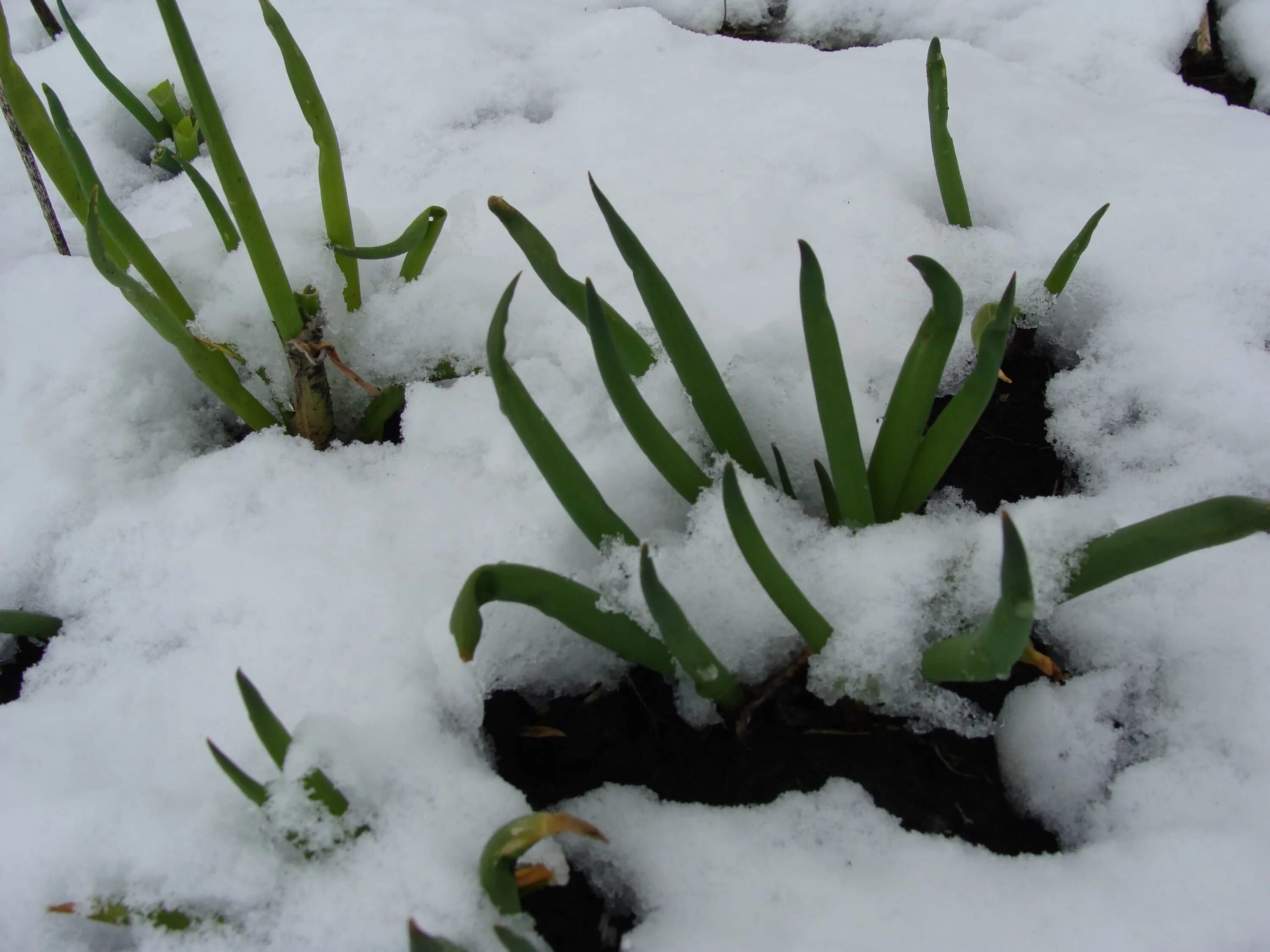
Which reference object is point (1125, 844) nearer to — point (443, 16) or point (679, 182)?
point (679, 182)

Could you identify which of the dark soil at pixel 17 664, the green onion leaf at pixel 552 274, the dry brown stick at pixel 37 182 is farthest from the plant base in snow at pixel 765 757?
the dry brown stick at pixel 37 182

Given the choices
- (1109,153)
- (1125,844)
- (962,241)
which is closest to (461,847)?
(1125,844)

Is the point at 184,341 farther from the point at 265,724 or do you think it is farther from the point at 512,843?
the point at 512,843

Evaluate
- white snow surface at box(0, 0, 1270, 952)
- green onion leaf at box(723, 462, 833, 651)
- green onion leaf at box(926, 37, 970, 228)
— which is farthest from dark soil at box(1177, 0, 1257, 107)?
green onion leaf at box(723, 462, 833, 651)

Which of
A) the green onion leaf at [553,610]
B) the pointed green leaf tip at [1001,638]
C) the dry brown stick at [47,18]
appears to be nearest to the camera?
the pointed green leaf tip at [1001,638]

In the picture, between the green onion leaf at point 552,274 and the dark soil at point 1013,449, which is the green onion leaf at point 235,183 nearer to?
the green onion leaf at point 552,274

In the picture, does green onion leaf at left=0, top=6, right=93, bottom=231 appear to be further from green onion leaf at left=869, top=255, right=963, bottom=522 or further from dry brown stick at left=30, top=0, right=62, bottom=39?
dry brown stick at left=30, top=0, right=62, bottom=39
